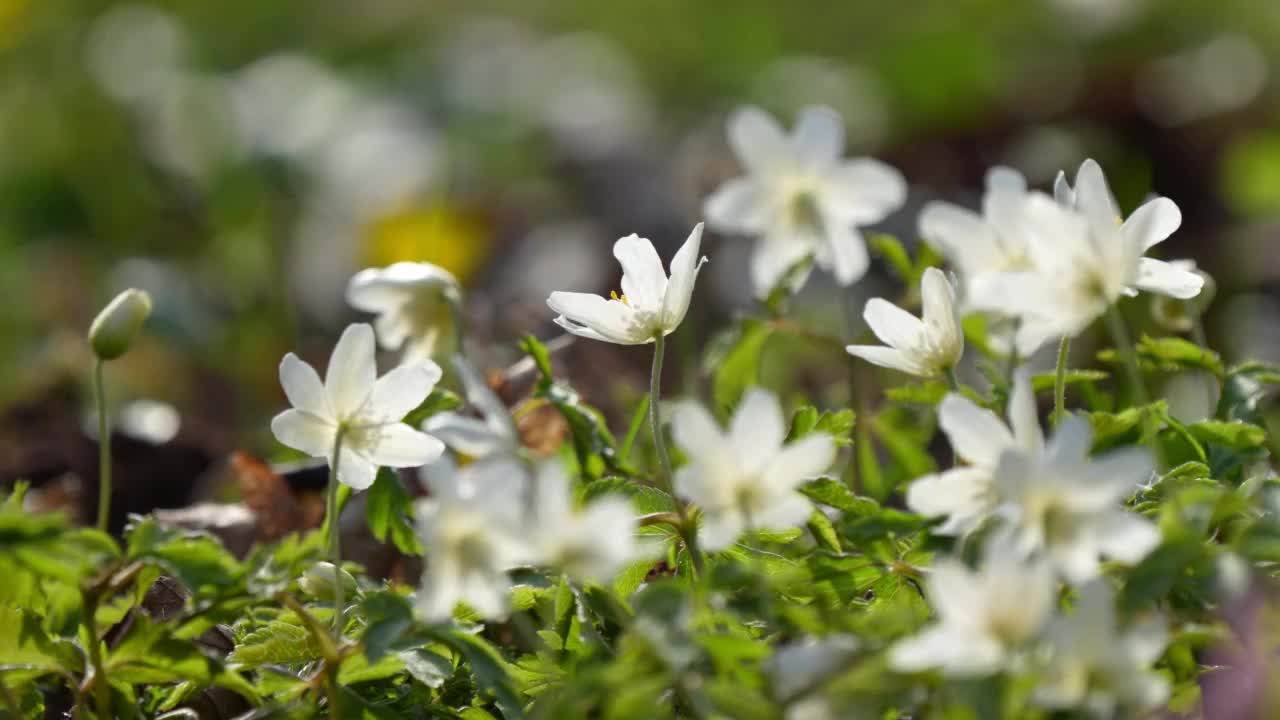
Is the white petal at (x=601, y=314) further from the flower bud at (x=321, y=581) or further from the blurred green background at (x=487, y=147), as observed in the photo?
the blurred green background at (x=487, y=147)

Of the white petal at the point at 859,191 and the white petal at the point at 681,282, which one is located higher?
the white petal at the point at 859,191

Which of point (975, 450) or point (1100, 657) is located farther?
point (975, 450)

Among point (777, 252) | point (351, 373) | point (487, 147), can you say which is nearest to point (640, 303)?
point (777, 252)

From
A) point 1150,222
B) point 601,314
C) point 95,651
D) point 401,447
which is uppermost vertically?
point 1150,222

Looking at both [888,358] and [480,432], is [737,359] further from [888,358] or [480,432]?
[480,432]

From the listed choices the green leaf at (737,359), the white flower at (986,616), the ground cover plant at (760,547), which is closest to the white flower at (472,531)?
the ground cover plant at (760,547)

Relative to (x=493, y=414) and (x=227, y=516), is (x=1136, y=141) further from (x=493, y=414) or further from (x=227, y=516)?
(x=493, y=414)

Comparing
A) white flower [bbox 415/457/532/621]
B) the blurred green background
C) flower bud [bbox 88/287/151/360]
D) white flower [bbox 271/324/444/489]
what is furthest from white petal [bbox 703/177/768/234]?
the blurred green background
